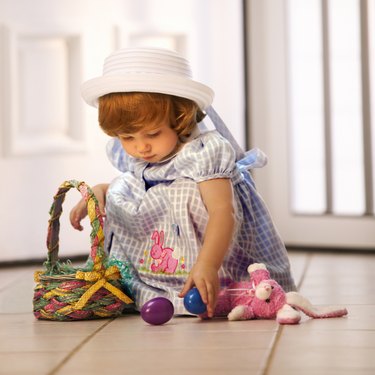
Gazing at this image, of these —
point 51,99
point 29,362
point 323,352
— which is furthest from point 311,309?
point 51,99

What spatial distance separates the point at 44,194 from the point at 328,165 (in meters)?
0.79

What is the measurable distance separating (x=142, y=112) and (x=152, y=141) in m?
0.06

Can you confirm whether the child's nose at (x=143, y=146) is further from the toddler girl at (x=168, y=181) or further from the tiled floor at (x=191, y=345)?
the tiled floor at (x=191, y=345)

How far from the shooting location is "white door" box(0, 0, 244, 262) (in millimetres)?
2398

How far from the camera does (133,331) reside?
1531 mm

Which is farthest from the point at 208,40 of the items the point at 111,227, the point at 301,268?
the point at 111,227

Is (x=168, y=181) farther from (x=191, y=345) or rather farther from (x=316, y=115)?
(x=316, y=115)

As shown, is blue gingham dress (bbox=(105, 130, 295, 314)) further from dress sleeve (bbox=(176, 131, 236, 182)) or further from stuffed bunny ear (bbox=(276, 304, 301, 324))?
stuffed bunny ear (bbox=(276, 304, 301, 324))

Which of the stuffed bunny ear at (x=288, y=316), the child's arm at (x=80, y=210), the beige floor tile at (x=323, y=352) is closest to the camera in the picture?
the beige floor tile at (x=323, y=352)

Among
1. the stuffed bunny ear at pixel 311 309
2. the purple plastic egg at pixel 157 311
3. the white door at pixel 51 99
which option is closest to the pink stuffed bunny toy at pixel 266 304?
the stuffed bunny ear at pixel 311 309

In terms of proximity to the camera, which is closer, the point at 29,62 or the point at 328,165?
the point at 29,62

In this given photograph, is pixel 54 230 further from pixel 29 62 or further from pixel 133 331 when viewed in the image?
pixel 29 62

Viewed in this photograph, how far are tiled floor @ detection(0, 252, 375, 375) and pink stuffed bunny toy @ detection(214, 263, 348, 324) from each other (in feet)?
0.07

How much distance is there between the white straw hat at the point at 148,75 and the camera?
169 centimetres
